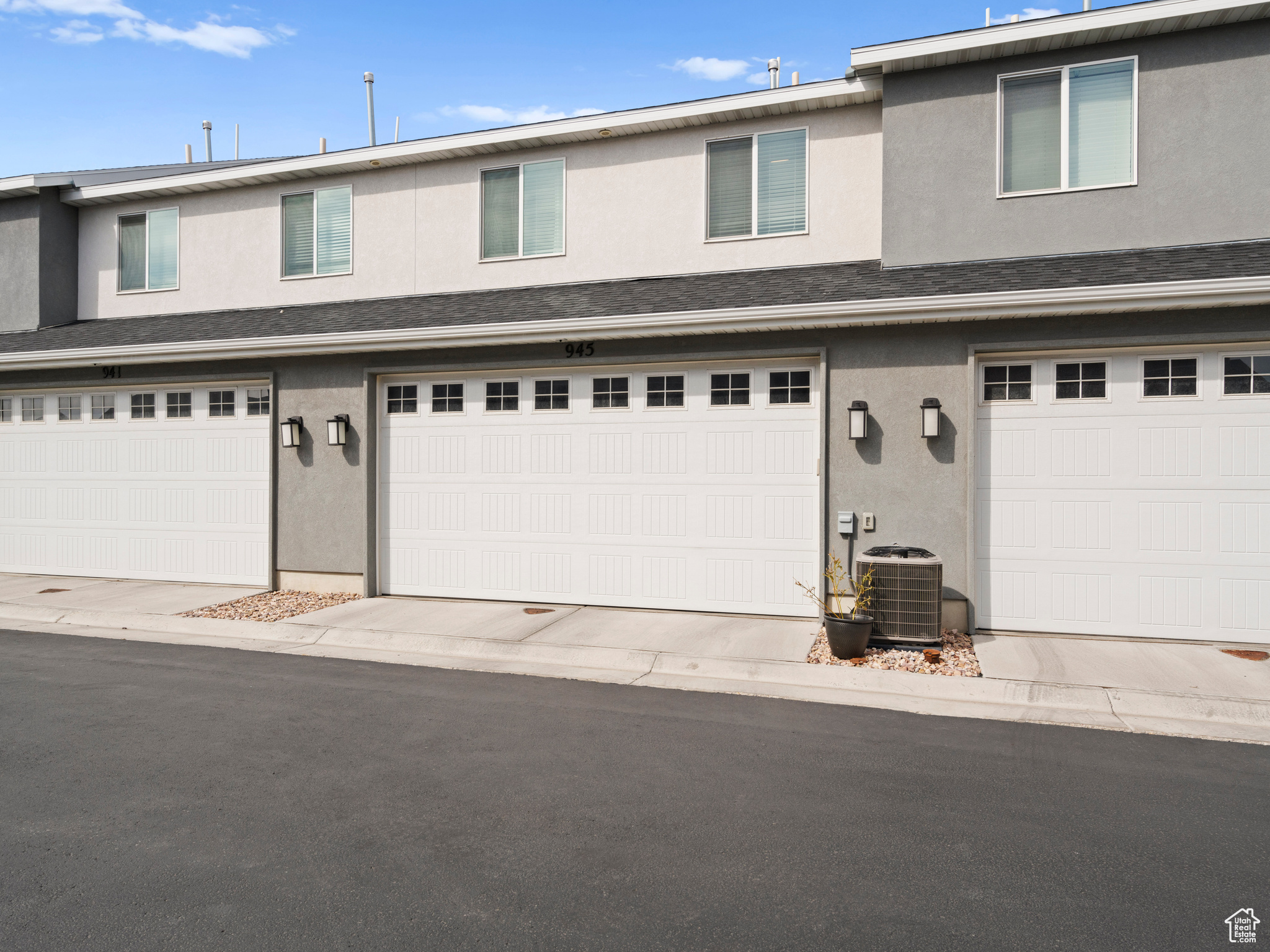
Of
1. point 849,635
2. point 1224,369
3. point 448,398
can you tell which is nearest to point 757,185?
point 448,398

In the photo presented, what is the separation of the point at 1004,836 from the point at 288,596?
8.71m

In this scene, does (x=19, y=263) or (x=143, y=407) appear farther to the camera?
(x=19, y=263)

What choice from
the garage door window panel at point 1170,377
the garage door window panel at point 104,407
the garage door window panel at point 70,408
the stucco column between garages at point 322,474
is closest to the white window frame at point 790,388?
the garage door window panel at point 1170,377

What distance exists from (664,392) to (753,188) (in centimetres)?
284

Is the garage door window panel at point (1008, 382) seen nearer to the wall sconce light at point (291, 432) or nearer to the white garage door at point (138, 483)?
the wall sconce light at point (291, 432)

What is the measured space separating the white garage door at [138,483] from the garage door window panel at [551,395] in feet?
12.8

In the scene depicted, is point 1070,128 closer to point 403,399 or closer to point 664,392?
point 664,392

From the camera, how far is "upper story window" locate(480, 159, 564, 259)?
10.3 m

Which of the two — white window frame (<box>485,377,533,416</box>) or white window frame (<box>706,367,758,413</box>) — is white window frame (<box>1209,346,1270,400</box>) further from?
white window frame (<box>485,377,533,416</box>)

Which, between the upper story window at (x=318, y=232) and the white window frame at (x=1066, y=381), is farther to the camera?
the upper story window at (x=318, y=232)

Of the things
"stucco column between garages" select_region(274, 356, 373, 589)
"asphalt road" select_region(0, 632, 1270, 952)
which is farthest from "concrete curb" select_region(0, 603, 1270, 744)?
"stucco column between garages" select_region(274, 356, 373, 589)

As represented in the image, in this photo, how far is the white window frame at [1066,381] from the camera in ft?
24.6

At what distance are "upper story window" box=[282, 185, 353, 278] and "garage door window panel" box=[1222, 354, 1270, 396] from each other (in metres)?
10.4

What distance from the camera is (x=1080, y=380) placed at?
24.9 ft
